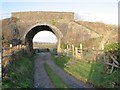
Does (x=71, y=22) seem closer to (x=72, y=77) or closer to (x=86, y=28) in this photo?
(x=86, y=28)

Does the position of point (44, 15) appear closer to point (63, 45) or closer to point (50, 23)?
point (50, 23)

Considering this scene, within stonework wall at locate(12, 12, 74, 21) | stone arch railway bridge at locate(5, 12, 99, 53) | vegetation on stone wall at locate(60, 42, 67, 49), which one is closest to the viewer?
vegetation on stone wall at locate(60, 42, 67, 49)

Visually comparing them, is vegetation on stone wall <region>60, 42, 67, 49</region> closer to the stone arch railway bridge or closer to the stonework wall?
the stone arch railway bridge

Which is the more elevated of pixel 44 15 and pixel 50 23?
pixel 44 15

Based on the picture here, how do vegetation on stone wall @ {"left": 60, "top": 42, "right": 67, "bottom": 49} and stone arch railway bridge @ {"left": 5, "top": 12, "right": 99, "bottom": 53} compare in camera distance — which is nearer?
vegetation on stone wall @ {"left": 60, "top": 42, "right": 67, "bottom": 49}

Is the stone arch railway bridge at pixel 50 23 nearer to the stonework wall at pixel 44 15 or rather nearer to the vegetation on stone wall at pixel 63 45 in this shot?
the stonework wall at pixel 44 15

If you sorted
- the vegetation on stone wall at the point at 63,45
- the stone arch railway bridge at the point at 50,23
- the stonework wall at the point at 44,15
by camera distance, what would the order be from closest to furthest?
1. the vegetation on stone wall at the point at 63,45
2. the stone arch railway bridge at the point at 50,23
3. the stonework wall at the point at 44,15

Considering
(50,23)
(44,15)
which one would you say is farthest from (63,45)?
(44,15)

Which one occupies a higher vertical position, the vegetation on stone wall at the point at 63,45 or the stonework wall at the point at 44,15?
the stonework wall at the point at 44,15

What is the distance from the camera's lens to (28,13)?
5009 cm

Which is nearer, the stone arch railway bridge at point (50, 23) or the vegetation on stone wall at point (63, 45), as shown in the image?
the vegetation on stone wall at point (63, 45)

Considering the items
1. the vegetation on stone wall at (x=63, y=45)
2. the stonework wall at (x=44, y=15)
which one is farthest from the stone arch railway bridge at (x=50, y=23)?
the vegetation on stone wall at (x=63, y=45)

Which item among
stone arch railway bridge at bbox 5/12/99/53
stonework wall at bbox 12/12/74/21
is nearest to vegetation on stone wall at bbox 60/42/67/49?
stone arch railway bridge at bbox 5/12/99/53

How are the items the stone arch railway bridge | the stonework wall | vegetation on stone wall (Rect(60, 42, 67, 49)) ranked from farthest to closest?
the stonework wall
the stone arch railway bridge
vegetation on stone wall (Rect(60, 42, 67, 49))
